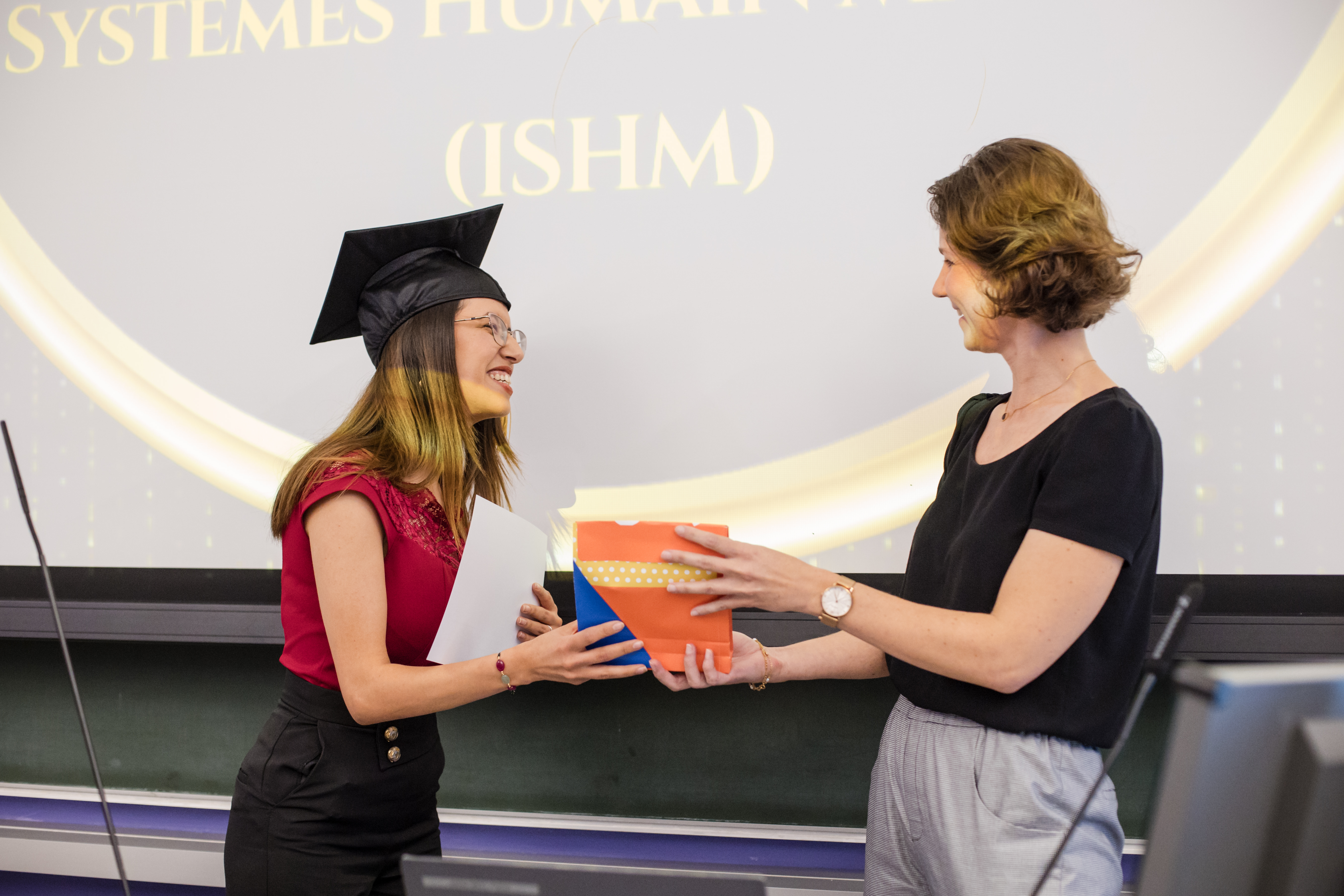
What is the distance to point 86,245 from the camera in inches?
80.1

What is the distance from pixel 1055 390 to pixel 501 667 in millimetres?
813

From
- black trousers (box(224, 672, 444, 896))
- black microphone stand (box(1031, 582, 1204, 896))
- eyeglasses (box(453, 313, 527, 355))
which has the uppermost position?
eyeglasses (box(453, 313, 527, 355))

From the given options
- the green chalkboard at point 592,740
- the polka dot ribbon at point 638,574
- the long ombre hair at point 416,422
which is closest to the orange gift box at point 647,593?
the polka dot ribbon at point 638,574

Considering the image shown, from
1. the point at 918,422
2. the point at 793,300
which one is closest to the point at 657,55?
the point at 793,300

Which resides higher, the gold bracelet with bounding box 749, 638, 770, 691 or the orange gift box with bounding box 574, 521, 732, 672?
the orange gift box with bounding box 574, 521, 732, 672

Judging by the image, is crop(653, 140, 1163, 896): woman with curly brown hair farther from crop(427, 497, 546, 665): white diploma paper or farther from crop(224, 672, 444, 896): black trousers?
crop(224, 672, 444, 896): black trousers

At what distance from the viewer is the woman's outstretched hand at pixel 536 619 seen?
4.29 feet

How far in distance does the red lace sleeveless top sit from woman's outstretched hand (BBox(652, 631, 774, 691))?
36 centimetres

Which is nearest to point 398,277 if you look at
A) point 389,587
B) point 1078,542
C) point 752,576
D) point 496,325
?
point 496,325

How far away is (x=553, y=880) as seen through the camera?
661 mm

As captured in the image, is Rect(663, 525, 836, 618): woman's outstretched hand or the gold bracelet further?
the gold bracelet

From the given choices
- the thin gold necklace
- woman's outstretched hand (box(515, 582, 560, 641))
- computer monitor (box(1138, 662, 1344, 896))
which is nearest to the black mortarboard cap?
woman's outstretched hand (box(515, 582, 560, 641))

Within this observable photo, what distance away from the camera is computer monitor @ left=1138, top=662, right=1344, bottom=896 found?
0.43 metres

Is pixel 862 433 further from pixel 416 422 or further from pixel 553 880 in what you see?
pixel 553 880
